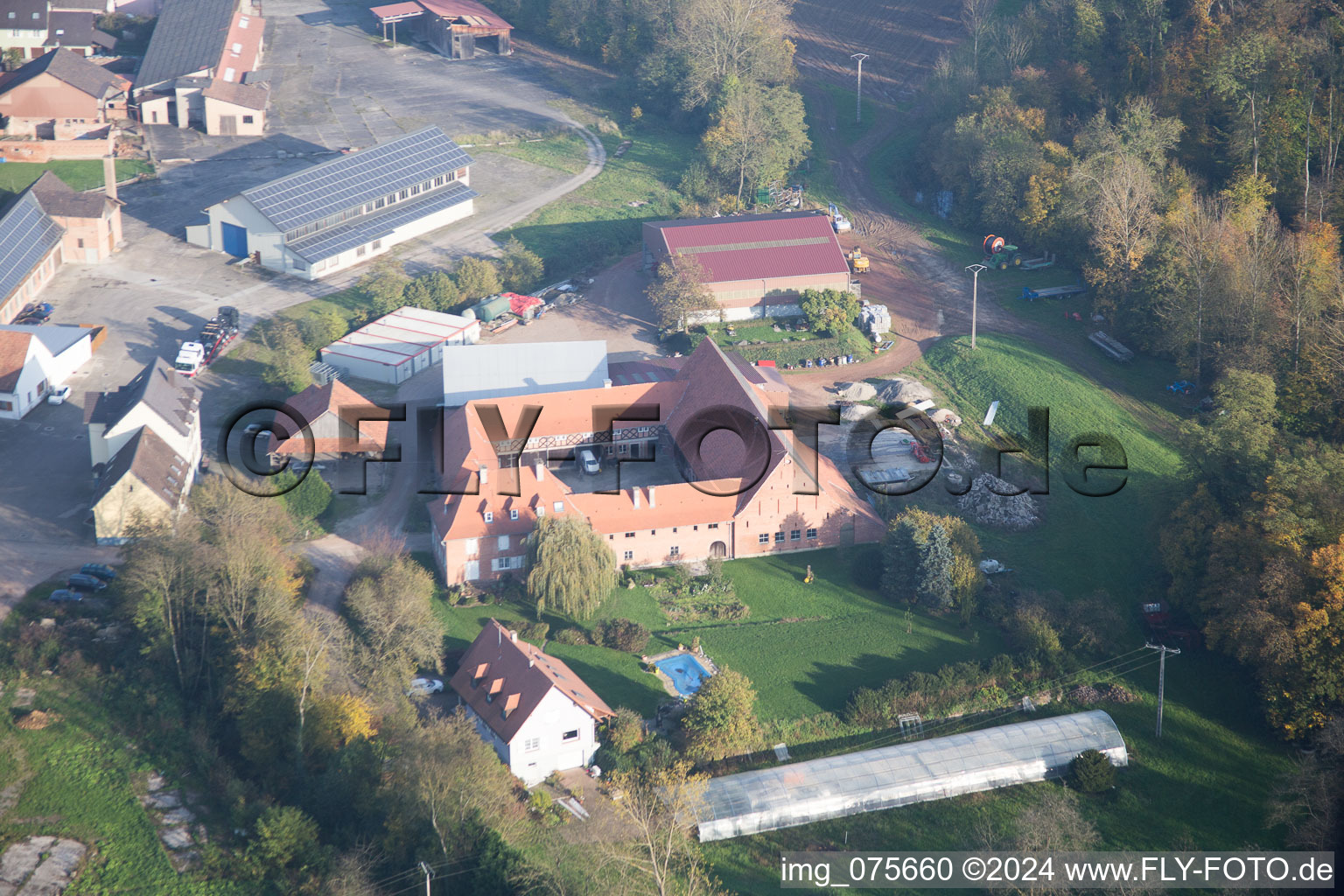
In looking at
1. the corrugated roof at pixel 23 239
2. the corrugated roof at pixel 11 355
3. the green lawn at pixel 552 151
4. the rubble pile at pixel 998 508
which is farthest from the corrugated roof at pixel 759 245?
the corrugated roof at pixel 23 239

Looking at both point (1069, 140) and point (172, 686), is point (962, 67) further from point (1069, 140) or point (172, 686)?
point (172, 686)

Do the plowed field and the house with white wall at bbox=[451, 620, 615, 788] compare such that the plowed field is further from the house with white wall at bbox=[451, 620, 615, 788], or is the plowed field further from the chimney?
the house with white wall at bbox=[451, 620, 615, 788]

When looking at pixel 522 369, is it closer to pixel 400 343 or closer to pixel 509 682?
pixel 400 343

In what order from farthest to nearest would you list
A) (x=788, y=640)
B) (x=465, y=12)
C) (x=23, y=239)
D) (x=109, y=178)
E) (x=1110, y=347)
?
(x=465, y=12), (x=109, y=178), (x=23, y=239), (x=1110, y=347), (x=788, y=640)

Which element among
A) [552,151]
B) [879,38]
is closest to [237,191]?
[552,151]

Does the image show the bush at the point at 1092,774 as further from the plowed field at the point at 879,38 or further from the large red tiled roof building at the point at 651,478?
the plowed field at the point at 879,38

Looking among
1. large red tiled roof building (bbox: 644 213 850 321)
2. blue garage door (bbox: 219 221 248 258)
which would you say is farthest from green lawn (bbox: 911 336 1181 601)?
blue garage door (bbox: 219 221 248 258)
